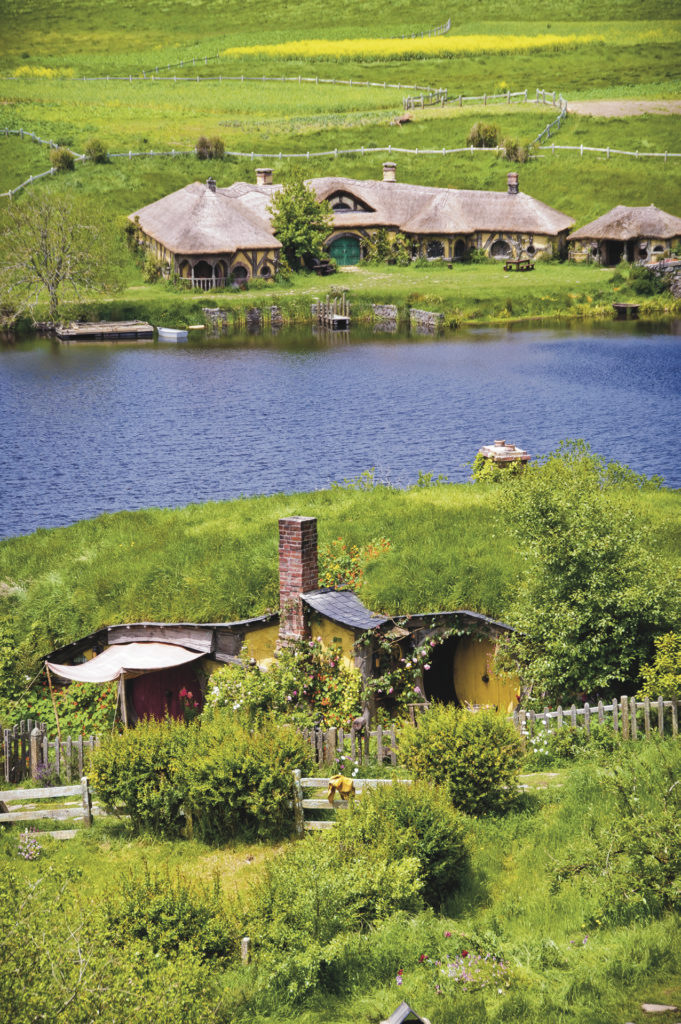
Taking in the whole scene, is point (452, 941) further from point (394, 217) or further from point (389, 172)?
point (389, 172)

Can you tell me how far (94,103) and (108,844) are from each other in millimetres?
117403

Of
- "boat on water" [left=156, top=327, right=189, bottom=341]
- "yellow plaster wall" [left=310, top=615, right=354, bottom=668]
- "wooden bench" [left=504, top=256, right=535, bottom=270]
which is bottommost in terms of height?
"yellow plaster wall" [left=310, top=615, right=354, bottom=668]

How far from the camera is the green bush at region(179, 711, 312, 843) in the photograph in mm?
17672

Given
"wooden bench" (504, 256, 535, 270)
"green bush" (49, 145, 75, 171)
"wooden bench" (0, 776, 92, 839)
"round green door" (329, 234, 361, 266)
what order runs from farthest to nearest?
"green bush" (49, 145, 75, 171) → "round green door" (329, 234, 361, 266) → "wooden bench" (504, 256, 535, 270) → "wooden bench" (0, 776, 92, 839)

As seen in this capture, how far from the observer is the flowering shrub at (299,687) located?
22.5 m

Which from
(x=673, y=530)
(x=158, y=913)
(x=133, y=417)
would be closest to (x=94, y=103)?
(x=133, y=417)

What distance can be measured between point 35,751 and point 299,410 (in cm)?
3762

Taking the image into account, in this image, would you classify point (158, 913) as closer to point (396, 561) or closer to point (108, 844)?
point (108, 844)

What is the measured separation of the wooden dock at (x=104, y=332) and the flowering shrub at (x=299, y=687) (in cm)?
5598

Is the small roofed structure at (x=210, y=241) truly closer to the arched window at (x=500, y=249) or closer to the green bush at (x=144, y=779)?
the arched window at (x=500, y=249)

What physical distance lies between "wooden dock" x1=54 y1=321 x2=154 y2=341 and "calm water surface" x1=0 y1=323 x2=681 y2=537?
1.63 metres

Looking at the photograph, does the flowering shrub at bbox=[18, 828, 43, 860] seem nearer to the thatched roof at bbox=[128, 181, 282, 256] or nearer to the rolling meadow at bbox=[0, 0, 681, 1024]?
the rolling meadow at bbox=[0, 0, 681, 1024]

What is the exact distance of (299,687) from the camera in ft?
74.4

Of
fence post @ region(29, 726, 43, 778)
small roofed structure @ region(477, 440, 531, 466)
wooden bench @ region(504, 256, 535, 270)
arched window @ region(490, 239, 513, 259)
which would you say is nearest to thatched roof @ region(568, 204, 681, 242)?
wooden bench @ region(504, 256, 535, 270)
